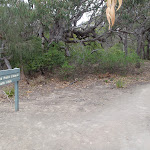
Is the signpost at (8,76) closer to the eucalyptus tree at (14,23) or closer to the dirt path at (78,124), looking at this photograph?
the dirt path at (78,124)

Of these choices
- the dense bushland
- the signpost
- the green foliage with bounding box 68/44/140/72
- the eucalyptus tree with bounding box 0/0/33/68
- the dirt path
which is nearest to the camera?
the dirt path

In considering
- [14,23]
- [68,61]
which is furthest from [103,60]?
[14,23]

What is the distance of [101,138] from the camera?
3771 millimetres

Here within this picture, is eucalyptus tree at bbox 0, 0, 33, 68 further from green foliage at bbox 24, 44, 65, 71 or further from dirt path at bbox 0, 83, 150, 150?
dirt path at bbox 0, 83, 150, 150

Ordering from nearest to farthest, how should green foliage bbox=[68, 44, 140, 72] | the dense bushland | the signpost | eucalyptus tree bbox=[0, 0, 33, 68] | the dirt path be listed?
the dirt path, the signpost, eucalyptus tree bbox=[0, 0, 33, 68], the dense bushland, green foliage bbox=[68, 44, 140, 72]

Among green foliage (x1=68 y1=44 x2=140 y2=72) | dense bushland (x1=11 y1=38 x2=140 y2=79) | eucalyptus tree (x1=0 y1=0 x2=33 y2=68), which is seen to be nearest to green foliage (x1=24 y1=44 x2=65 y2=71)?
dense bushland (x1=11 y1=38 x2=140 y2=79)

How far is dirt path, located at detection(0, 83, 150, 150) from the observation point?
3.55m

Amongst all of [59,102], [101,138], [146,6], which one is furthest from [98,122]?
[146,6]

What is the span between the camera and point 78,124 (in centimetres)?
457

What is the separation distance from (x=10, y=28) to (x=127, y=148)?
7.61m

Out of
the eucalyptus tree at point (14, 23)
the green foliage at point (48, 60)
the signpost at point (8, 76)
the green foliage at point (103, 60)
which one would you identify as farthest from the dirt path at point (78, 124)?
the green foliage at point (103, 60)

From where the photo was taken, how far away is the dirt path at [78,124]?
11.7 ft

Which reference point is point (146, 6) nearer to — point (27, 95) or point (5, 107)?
point (27, 95)

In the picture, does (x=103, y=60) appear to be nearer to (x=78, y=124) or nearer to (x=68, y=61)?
(x=68, y=61)
